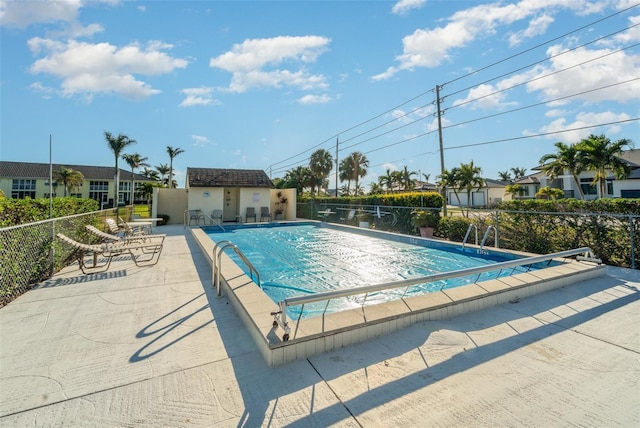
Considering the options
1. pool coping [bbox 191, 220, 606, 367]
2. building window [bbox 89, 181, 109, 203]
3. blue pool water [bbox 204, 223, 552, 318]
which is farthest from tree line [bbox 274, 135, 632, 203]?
building window [bbox 89, 181, 109, 203]

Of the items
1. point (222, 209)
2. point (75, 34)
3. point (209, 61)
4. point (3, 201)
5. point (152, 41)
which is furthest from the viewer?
point (222, 209)

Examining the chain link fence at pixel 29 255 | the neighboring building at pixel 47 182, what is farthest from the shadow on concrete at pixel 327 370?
the neighboring building at pixel 47 182

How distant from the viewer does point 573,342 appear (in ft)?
10.4

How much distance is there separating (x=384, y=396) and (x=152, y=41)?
11411 mm

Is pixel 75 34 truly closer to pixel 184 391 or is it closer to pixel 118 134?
pixel 184 391

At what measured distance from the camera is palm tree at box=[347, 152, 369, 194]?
124ft

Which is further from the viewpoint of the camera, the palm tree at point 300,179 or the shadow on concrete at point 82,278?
the palm tree at point 300,179

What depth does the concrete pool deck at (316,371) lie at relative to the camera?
2.10 metres

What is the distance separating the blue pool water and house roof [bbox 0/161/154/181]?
4718 cm

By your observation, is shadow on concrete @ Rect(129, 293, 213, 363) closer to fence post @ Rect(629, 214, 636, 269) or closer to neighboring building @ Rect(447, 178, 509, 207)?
fence post @ Rect(629, 214, 636, 269)

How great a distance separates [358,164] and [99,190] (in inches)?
1649

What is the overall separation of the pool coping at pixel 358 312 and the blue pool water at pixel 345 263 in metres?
1.21

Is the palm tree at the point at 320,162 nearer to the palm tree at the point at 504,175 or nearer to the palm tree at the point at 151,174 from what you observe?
the palm tree at the point at 151,174

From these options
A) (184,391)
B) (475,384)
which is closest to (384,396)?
(475,384)
